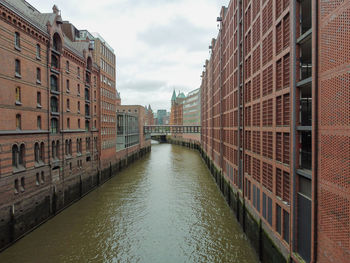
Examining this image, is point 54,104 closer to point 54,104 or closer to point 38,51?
point 54,104

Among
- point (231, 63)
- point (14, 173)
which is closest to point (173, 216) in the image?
point (14, 173)

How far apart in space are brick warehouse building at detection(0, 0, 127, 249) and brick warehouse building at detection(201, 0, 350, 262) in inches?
621

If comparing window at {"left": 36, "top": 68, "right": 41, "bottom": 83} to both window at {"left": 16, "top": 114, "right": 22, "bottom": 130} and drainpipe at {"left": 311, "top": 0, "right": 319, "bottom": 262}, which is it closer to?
window at {"left": 16, "top": 114, "right": 22, "bottom": 130}

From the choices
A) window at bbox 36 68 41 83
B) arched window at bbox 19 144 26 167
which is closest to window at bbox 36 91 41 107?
Result: window at bbox 36 68 41 83

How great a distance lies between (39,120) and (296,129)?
19.2 metres

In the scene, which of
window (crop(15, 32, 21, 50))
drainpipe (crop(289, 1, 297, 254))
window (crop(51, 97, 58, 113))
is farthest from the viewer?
window (crop(51, 97, 58, 113))

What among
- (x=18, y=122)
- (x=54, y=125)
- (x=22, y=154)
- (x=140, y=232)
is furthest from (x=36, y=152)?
(x=140, y=232)

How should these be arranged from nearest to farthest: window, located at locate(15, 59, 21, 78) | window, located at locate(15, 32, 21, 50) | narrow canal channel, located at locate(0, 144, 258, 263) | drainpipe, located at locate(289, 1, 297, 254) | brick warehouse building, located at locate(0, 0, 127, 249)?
drainpipe, located at locate(289, 1, 297, 254) < narrow canal channel, located at locate(0, 144, 258, 263) < brick warehouse building, located at locate(0, 0, 127, 249) < window, located at locate(15, 32, 21, 50) < window, located at locate(15, 59, 21, 78)

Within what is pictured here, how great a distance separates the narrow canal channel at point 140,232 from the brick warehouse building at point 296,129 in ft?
7.78

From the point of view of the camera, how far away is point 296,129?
1023 cm

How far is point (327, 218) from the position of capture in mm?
8023

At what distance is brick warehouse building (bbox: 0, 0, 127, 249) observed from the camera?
631 inches

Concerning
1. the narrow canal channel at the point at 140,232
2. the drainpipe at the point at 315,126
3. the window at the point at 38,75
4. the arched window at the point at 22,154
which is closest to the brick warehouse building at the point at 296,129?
the drainpipe at the point at 315,126

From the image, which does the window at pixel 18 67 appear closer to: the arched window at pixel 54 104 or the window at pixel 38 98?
the window at pixel 38 98
